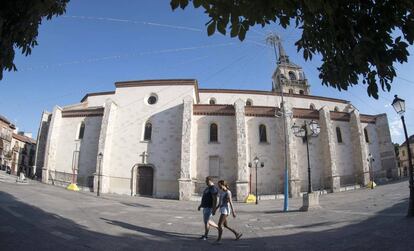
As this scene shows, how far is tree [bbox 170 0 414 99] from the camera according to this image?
3316 mm

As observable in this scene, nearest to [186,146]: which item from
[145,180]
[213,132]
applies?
[213,132]

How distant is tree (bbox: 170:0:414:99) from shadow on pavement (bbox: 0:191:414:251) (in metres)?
4.22

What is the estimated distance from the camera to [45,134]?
35250mm

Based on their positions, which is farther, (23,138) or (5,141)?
(23,138)

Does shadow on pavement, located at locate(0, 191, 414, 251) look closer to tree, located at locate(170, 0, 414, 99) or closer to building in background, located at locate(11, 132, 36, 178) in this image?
tree, located at locate(170, 0, 414, 99)

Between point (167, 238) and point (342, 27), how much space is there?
7.26 meters

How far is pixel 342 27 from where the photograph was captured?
415 cm

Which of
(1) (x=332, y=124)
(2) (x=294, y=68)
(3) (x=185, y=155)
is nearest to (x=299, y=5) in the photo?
(3) (x=185, y=155)

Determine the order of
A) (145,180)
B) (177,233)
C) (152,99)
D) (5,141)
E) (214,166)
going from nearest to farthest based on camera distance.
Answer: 1. (177,233)
2. (145,180)
3. (214,166)
4. (152,99)
5. (5,141)

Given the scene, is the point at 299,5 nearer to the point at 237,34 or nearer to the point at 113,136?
the point at 237,34

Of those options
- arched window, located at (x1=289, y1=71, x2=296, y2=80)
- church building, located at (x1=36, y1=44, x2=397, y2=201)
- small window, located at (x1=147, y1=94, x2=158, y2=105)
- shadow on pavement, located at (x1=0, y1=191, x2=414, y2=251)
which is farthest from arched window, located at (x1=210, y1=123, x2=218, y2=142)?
arched window, located at (x1=289, y1=71, x2=296, y2=80)

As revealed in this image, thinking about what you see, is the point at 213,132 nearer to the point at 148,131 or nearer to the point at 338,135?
the point at 148,131

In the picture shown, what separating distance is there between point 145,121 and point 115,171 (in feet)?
19.5

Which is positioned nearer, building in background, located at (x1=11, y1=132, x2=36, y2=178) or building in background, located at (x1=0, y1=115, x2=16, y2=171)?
building in background, located at (x1=0, y1=115, x2=16, y2=171)
